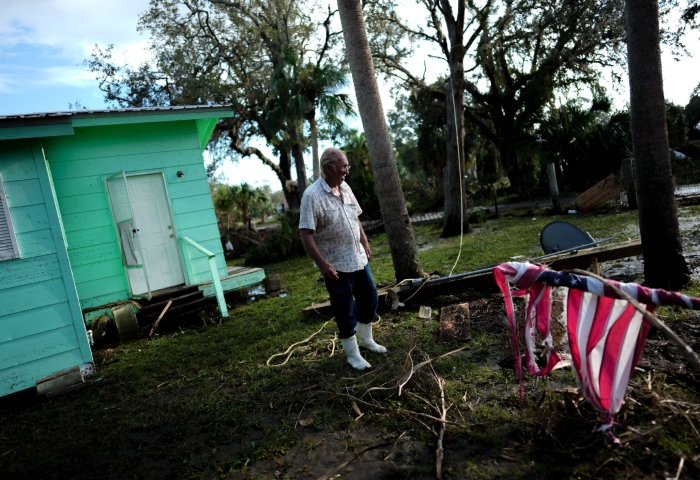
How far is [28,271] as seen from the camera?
507cm

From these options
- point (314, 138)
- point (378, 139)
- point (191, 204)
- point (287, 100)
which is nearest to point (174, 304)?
point (191, 204)

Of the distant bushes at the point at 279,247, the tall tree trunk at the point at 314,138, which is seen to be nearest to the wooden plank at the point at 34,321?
the distant bushes at the point at 279,247

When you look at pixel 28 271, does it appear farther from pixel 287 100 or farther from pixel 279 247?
pixel 287 100

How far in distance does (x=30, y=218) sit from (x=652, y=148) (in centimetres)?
645

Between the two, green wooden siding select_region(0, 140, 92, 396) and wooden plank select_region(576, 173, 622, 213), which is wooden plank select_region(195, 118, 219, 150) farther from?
wooden plank select_region(576, 173, 622, 213)

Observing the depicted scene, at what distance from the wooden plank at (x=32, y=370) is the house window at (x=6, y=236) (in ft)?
3.76

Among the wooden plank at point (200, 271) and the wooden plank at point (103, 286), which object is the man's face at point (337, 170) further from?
the wooden plank at point (103, 286)

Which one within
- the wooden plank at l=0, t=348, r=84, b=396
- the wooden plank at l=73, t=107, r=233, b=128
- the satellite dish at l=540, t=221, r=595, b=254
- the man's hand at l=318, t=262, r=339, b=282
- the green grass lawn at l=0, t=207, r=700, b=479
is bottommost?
the green grass lawn at l=0, t=207, r=700, b=479

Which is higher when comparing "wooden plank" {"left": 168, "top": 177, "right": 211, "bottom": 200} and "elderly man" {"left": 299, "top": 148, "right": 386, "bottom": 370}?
"wooden plank" {"left": 168, "top": 177, "right": 211, "bottom": 200}

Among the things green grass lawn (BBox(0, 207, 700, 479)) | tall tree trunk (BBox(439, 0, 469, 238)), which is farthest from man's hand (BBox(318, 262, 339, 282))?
tall tree trunk (BBox(439, 0, 469, 238))

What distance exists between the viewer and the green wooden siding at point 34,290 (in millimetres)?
4949

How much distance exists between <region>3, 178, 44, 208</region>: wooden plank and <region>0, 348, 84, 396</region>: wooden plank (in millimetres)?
1678

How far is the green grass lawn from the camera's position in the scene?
247 centimetres

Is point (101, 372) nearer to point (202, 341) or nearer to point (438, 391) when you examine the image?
point (202, 341)
